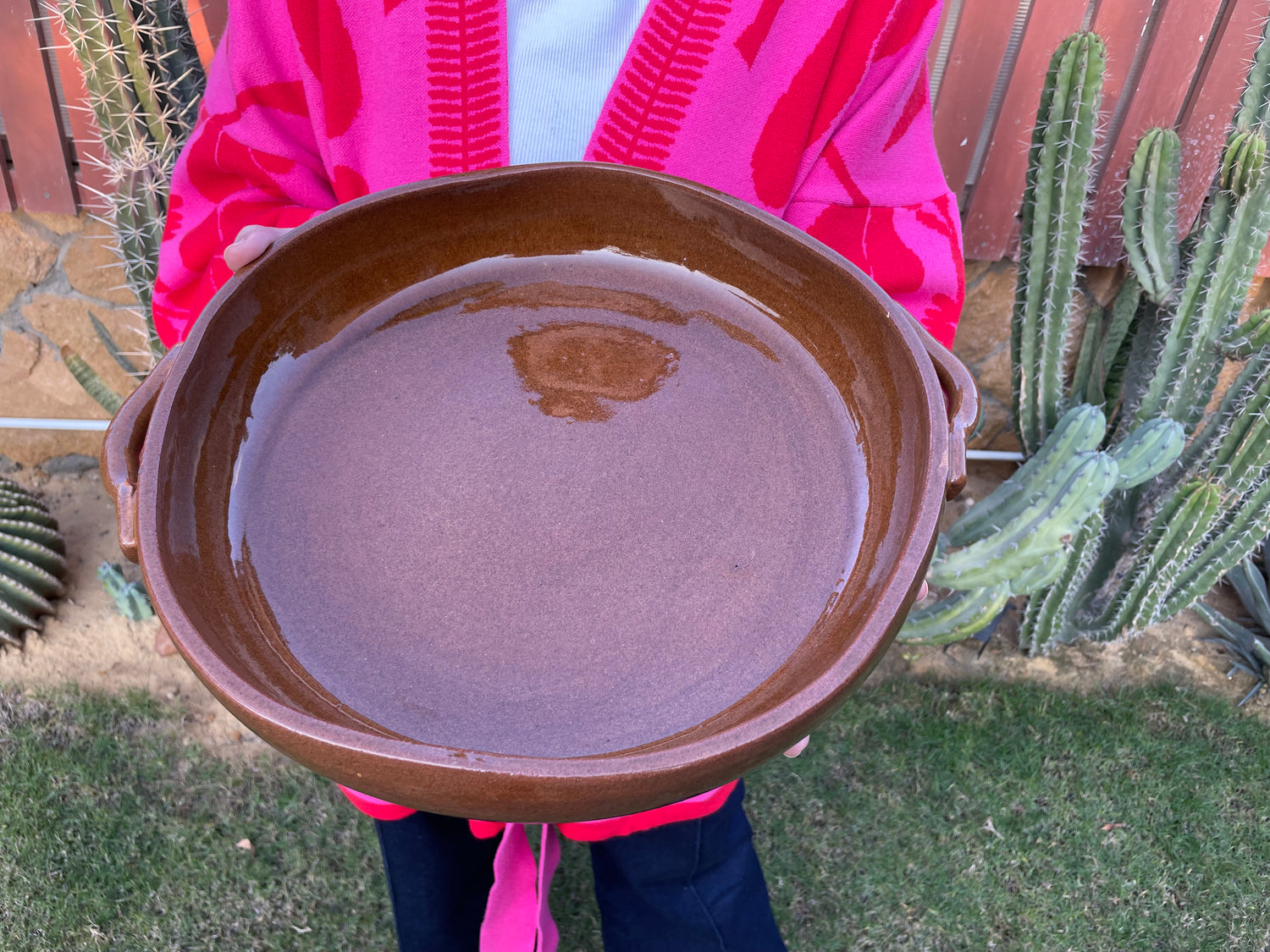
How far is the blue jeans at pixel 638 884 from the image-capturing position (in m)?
1.07

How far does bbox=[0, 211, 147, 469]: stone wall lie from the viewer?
1877mm

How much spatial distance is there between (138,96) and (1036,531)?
1.58 metres

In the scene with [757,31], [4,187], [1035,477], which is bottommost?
[1035,477]

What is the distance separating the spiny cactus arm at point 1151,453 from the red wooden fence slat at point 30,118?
2.01 meters

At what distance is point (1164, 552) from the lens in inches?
65.5

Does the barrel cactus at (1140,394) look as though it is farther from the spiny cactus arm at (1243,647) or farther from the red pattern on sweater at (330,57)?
the red pattern on sweater at (330,57)

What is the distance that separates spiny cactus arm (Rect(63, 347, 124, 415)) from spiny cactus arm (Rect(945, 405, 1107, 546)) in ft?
5.30

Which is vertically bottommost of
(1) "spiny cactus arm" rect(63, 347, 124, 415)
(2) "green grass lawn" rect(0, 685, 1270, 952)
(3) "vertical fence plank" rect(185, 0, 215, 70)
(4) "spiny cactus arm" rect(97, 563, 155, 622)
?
(2) "green grass lawn" rect(0, 685, 1270, 952)

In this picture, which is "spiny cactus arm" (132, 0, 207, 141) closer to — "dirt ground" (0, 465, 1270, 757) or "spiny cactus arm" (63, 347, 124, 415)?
"spiny cactus arm" (63, 347, 124, 415)

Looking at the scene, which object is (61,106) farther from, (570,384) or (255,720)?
(255,720)

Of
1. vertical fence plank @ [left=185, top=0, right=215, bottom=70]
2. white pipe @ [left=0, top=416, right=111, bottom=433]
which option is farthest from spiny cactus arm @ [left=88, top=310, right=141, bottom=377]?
vertical fence plank @ [left=185, top=0, right=215, bottom=70]

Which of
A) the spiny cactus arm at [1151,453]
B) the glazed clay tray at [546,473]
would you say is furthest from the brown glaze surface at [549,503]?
the spiny cactus arm at [1151,453]

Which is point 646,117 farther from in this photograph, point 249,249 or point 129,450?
point 129,450

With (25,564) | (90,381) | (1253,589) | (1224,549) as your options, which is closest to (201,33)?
(90,381)
